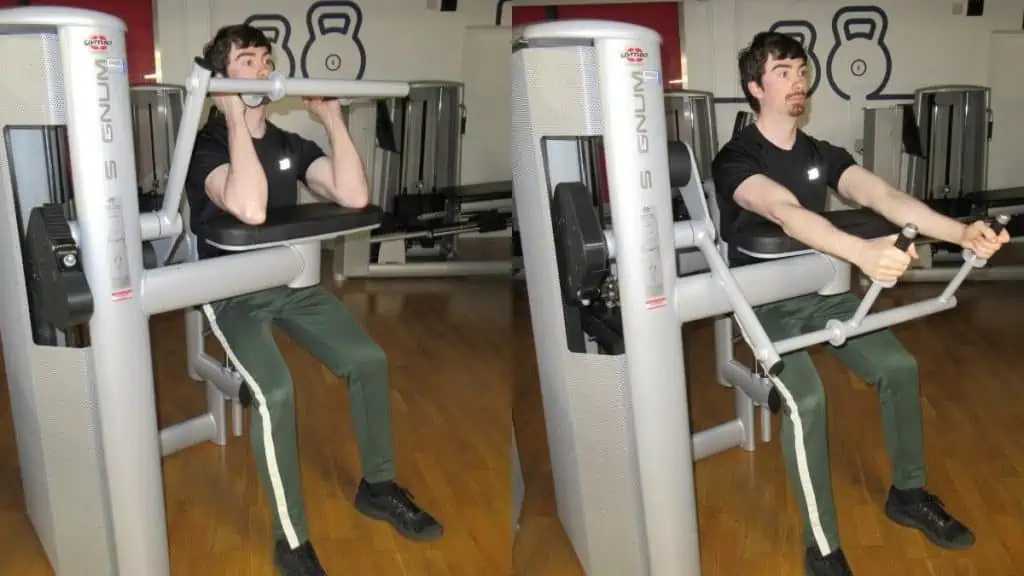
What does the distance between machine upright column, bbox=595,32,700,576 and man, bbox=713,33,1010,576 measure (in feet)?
0.94

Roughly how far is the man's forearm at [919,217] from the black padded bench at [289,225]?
110 cm

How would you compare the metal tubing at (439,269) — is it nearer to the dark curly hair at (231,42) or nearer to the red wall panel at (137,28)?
the red wall panel at (137,28)

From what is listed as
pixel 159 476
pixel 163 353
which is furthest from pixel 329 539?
pixel 163 353

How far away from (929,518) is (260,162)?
1676mm

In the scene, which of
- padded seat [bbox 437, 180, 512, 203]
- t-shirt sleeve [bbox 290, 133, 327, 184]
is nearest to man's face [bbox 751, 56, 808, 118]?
t-shirt sleeve [bbox 290, 133, 327, 184]

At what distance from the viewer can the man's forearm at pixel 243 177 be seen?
1912mm

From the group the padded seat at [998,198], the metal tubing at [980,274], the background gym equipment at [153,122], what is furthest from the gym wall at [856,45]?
the background gym equipment at [153,122]

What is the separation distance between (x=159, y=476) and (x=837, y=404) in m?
2.04

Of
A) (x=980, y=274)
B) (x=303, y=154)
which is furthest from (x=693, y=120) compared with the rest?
(x=303, y=154)

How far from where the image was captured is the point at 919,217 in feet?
6.77

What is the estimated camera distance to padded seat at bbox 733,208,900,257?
1.82 m

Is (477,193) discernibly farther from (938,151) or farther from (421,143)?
(938,151)

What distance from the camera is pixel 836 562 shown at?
1.97 metres

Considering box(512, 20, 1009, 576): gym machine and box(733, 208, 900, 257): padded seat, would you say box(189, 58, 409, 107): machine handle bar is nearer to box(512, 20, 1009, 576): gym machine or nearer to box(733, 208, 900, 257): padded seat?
box(512, 20, 1009, 576): gym machine
